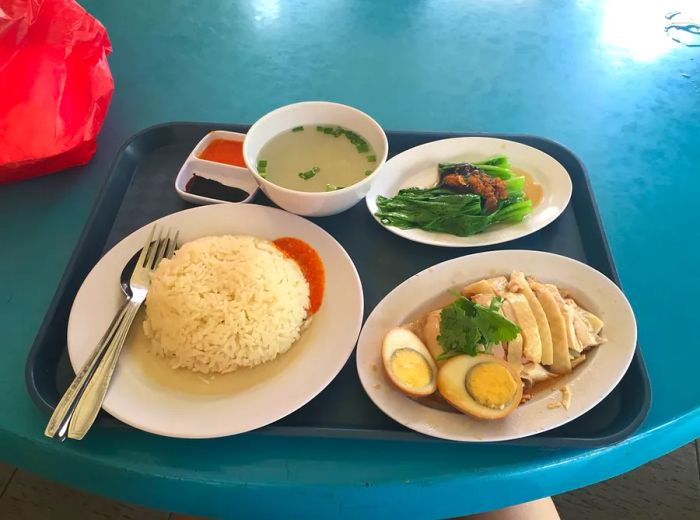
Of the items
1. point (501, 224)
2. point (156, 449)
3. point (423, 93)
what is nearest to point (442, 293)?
point (501, 224)

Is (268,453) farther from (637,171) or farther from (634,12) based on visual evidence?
(634,12)

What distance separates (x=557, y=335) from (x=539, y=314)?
0.06 m

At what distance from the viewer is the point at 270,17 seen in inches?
93.7

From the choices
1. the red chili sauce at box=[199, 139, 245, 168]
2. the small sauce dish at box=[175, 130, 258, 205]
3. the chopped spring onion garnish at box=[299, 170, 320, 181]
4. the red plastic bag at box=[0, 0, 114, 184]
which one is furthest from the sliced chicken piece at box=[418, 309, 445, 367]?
the red plastic bag at box=[0, 0, 114, 184]

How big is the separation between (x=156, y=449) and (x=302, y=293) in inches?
19.0

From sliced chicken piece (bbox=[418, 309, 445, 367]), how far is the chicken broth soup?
0.46m

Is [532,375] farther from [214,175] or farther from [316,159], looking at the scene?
[214,175]

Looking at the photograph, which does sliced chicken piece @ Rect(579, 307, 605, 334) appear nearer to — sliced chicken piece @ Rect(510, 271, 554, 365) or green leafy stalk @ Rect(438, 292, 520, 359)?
sliced chicken piece @ Rect(510, 271, 554, 365)

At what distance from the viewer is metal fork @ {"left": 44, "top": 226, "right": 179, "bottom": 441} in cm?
105

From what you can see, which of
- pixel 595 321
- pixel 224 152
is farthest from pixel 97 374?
pixel 595 321

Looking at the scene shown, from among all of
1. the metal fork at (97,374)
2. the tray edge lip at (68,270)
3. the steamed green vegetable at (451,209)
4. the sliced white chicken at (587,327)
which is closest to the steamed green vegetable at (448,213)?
the steamed green vegetable at (451,209)

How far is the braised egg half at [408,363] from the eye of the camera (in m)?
1.10

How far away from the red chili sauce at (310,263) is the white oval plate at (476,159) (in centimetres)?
23

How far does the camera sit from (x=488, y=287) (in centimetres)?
127
